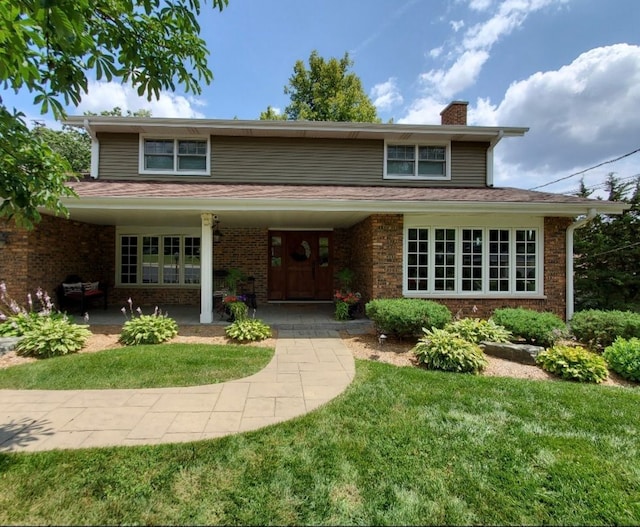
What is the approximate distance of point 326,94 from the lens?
76.3 ft

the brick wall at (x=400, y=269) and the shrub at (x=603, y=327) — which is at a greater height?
the brick wall at (x=400, y=269)

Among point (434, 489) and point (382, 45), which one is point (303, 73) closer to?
point (382, 45)

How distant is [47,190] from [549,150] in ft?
67.7

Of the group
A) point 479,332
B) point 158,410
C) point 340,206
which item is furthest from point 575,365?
point 158,410

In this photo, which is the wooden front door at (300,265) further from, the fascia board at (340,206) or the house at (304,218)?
the fascia board at (340,206)

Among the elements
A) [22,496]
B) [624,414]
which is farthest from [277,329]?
[624,414]

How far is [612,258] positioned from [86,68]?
52.3 feet

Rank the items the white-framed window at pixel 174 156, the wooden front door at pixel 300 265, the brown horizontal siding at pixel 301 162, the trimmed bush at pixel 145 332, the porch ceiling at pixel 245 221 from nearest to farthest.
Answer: the trimmed bush at pixel 145 332, the porch ceiling at pixel 245 221, the white-framed window at pixel 174 156, the brown horizontal siding at pixel 301 162, the wooden front door at pixel 300 265

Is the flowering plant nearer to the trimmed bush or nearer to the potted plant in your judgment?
the potted plant

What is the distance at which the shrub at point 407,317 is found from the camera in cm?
598

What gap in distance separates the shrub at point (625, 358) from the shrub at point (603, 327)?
0.52 meters

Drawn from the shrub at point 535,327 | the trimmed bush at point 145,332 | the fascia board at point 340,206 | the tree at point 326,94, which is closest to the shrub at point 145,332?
the trimmed bush at point 145,332

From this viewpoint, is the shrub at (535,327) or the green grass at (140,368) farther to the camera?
the shrub at (535,327)

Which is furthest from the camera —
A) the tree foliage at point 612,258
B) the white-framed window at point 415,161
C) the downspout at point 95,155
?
the tree foliage at point 612,258
